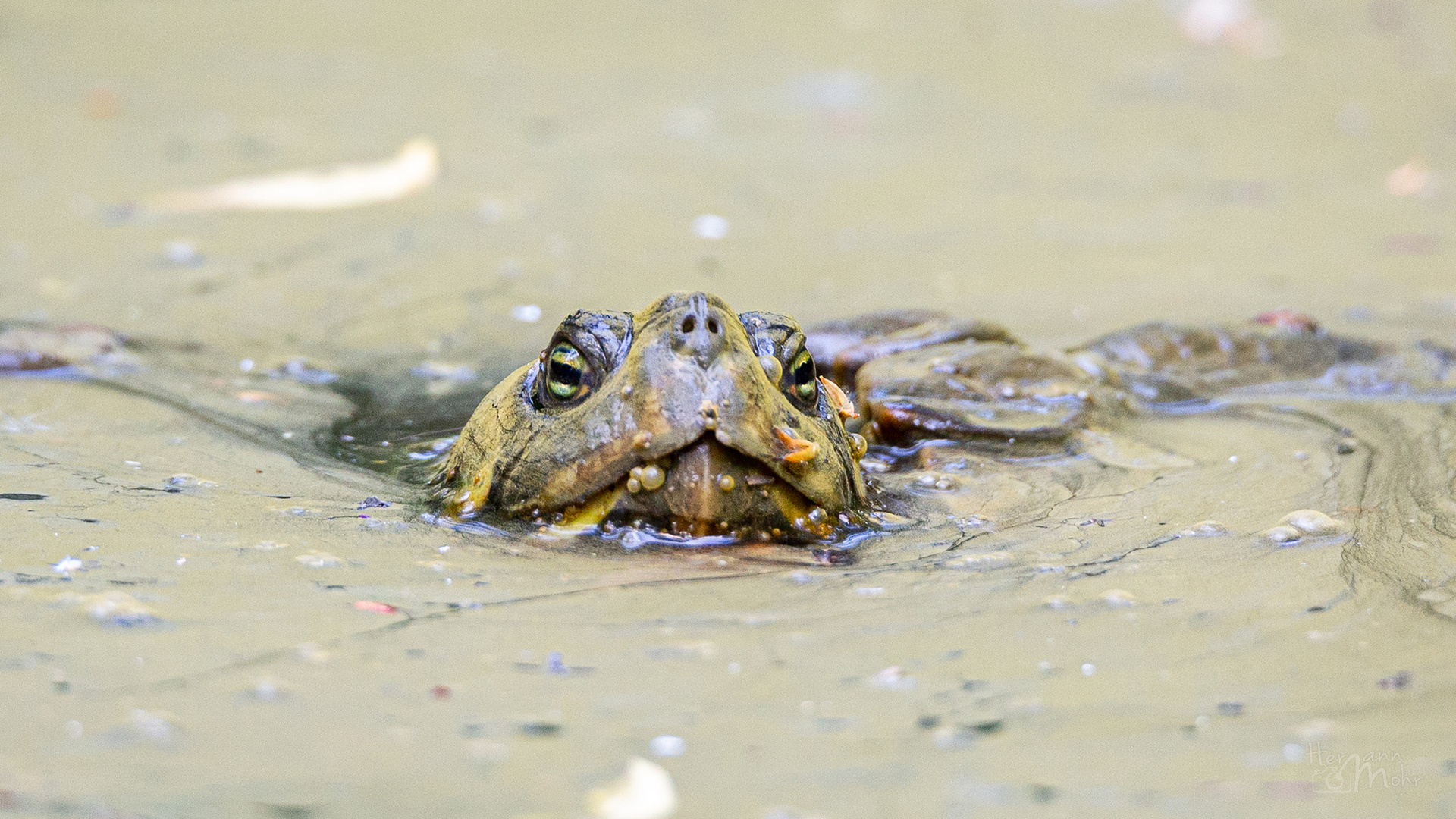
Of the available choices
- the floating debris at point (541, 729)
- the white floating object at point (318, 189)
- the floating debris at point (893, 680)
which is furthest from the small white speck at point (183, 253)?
the floating debris at point (893, 680)

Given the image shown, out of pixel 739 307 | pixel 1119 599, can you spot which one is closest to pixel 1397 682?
pixel 1119 599

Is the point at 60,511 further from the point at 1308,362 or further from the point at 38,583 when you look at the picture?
the point at 1308,362

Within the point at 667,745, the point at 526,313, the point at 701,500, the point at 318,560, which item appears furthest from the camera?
the point at 526,313

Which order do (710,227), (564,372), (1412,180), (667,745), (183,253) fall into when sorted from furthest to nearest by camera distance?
1. (1412,180)
2. (710,227)
3. (183,253)
4. (564,372)
5. (667,745)

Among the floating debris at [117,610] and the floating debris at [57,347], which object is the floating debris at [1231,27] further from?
the floating debris at [117,610]

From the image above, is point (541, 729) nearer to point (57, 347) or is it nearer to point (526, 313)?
point (57, 347)

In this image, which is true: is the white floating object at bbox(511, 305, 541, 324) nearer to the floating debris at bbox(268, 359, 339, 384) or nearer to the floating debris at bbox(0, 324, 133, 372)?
the floating debris at bbox(268, 359, 339, 384)

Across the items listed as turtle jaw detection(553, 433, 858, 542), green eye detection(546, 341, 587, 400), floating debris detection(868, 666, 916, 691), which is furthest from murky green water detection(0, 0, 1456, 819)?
green eye detection(546, 341, 587, 400)
